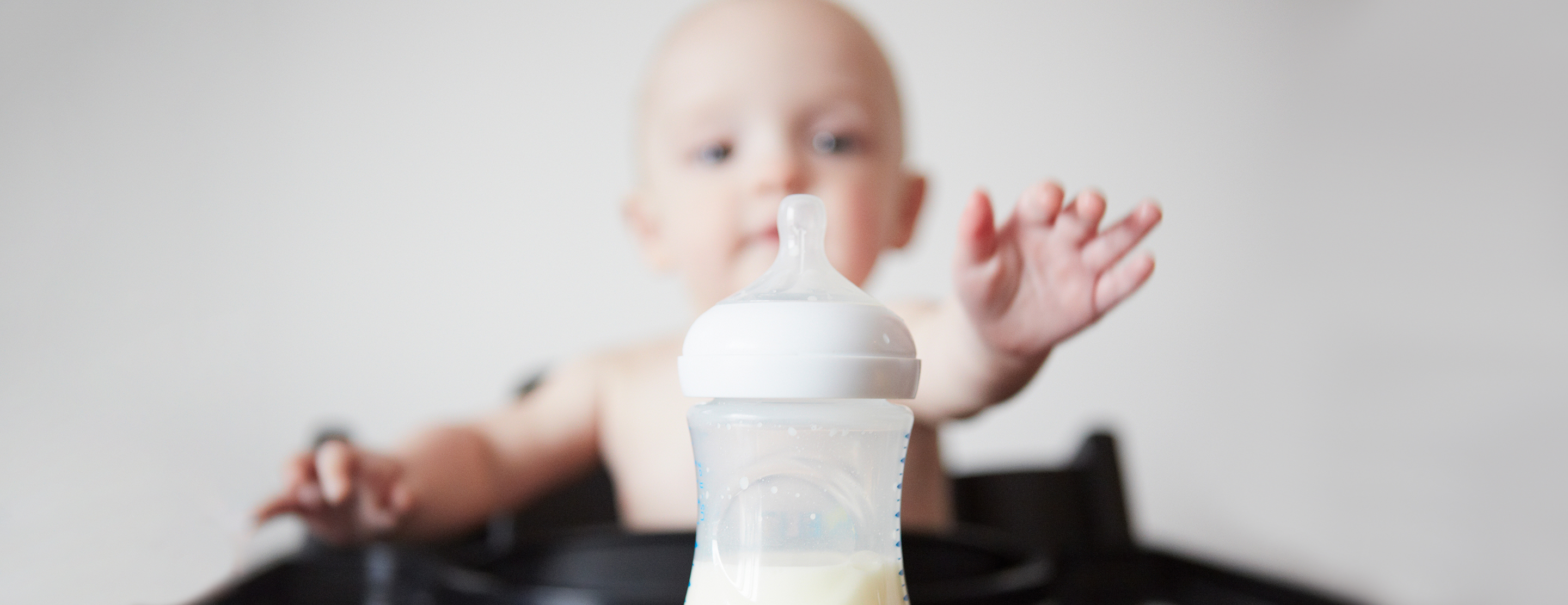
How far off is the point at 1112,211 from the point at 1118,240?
78 centimetres

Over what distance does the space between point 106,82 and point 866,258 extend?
748 mm

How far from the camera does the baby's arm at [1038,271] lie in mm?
291

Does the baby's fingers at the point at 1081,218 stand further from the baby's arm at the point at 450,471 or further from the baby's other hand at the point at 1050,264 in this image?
the baby's arm at the point at 450,471

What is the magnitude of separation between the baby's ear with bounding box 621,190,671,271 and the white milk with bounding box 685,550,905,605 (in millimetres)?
392

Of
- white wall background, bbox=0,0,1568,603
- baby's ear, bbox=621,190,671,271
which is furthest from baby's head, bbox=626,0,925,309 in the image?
white wall background, bbox=0,0,1568,603

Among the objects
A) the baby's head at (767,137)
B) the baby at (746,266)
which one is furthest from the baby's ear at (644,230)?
the baby's head at (767,137)

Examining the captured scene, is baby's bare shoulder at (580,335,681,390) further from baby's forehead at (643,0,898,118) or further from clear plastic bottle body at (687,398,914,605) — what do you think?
clear plastic bottle body at (687,398,914,605)

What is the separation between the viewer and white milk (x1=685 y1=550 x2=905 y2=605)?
0.80 feet

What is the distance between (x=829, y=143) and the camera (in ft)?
1.48

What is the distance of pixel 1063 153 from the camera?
3.57 ft

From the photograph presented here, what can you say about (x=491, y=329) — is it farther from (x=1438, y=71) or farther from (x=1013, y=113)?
(x=1438, y=71)

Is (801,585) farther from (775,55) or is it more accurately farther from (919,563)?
(775,55)

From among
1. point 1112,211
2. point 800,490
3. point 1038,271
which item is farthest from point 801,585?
point 1112,211

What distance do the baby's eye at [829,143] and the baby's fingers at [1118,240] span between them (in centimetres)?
17
